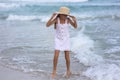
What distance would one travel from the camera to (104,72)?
25.0ft

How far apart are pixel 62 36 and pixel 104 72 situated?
1.50 m

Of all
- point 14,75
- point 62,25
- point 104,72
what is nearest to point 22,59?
point 14,75

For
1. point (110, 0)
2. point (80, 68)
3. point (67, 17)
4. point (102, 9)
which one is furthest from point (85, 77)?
point (110, 0)

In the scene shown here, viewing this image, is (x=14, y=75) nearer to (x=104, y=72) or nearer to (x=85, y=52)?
(x=104, y=72)

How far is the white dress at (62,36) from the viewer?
6816mm

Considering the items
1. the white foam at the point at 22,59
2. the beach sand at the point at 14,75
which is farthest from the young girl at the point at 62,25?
the white foam at the point at 22,59

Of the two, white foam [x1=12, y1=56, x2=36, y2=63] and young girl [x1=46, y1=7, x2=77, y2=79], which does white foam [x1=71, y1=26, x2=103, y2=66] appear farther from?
young girl [x1=46, y1=7, x2=77, y2=79]

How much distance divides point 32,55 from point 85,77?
2947mm

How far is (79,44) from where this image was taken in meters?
11.5

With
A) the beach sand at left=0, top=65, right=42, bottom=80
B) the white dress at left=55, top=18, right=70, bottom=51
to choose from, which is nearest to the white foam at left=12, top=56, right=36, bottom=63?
the beach sand at left=0, top=65, right=42, bottom=80

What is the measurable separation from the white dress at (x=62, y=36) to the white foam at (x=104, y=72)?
1028 millimetres

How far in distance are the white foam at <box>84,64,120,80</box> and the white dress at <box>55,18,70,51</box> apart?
3.37 ft

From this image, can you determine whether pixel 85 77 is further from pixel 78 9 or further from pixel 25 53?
pixel 78 9

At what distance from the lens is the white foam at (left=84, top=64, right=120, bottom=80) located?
7262 millimetres
